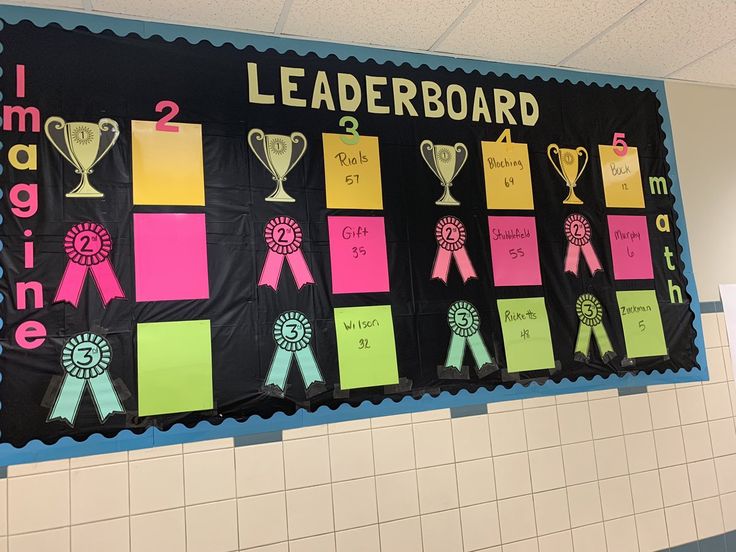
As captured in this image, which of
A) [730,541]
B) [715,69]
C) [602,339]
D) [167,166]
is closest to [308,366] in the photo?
[167,166]

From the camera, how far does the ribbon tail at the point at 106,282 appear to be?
2.02 metres

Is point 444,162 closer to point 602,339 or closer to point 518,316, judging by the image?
point 518,316

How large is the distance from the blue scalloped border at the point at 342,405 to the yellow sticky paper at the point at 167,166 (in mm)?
444

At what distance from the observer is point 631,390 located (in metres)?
2.77

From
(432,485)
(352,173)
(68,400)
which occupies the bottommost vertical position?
(432,485)

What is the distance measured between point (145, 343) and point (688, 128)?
10.3ft

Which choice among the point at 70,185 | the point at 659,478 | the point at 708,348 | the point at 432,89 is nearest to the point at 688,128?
the point at 708,348

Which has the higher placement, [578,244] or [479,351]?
[578,244]

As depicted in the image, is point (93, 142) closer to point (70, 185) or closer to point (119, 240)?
point (70, 185)

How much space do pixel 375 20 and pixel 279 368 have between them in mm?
1567

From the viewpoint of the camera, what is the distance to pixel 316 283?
90.0 inches

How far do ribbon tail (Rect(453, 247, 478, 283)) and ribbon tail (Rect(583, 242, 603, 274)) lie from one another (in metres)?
0.66

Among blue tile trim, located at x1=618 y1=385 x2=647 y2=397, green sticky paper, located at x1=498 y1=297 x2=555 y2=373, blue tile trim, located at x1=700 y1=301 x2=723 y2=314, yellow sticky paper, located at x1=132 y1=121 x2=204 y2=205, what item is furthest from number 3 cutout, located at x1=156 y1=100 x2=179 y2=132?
blue tile trim, located at x1=700 y1=301 x2=723 y2=314

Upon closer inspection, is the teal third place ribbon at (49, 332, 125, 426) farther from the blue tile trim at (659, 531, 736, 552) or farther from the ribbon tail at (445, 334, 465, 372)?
the blue tile trim at (659, 531, 736, 552)
